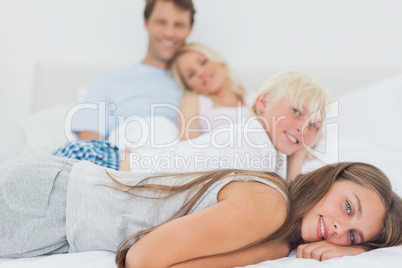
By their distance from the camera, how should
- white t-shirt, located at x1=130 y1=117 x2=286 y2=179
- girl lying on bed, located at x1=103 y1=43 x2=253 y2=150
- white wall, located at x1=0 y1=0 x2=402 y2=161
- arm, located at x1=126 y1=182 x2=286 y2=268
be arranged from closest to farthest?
1. arm, located at x1=126 y1=182 x2=286 y2=268
2. white t-shirt, located at x1=130 y1=117 x2=286 y2=179
3. girl lying on bed, located at x1=103 y1=43 x2=253 y2=150
4. white wall, located at x1=0 y1=0 x2=402 y2=161

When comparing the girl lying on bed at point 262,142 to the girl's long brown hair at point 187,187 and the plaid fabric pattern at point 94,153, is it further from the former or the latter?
the girl's long brown hair at point 187,187

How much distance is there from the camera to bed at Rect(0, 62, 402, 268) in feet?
2.92

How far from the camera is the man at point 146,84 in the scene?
1.89 m

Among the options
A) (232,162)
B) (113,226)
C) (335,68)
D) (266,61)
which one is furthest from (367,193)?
(266,61)

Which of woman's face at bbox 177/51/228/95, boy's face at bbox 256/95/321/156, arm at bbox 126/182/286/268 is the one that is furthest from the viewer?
woman's face at bbox 177/51/228/95

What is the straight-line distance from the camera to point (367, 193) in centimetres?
94

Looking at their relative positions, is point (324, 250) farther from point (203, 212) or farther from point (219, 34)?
point (219, 34)

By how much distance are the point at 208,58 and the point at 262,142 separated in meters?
0.80

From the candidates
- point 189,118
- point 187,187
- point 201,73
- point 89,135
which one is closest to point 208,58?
point 201,73

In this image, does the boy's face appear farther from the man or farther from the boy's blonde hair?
the man

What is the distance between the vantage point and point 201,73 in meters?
2.00

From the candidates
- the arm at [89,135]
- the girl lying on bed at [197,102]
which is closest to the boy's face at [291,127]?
the girl lying on bed at [197,102]

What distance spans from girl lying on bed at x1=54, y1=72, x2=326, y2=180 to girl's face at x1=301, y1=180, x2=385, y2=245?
15.2 inches

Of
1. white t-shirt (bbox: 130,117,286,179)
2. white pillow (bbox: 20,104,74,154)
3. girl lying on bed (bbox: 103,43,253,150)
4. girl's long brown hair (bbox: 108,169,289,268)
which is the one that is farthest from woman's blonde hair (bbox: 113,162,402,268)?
white pillow (bbox: 20,104,74,154)
